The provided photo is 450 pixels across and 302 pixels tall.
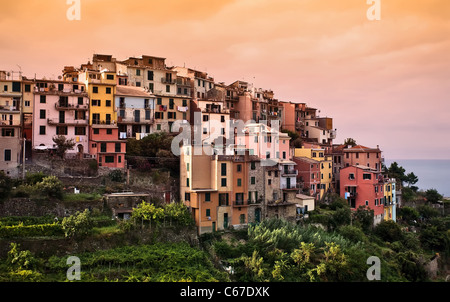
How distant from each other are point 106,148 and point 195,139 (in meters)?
10.9

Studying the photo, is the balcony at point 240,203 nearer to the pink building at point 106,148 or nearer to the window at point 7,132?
the pink building at point 106,148

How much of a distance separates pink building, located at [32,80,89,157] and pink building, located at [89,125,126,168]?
130 cm

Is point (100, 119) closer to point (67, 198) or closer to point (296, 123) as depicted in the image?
point (67, 198)

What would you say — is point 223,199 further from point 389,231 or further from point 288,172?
point 389,231

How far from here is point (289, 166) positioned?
142 feet

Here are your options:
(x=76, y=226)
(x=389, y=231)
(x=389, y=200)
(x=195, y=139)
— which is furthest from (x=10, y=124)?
(x=389, y=200)

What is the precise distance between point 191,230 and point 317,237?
10294mm

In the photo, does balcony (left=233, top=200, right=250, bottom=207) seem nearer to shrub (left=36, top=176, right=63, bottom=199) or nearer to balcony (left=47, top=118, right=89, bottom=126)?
shrub (left=36, top=176, right=63, bottom=199)

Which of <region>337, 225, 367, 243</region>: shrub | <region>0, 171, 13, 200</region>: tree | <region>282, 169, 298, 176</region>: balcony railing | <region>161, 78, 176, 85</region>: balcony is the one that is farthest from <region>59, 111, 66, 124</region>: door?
<region>337, 225, 367, 243</region>: shrub

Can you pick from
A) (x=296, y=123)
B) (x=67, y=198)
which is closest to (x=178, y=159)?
(x=67, y=198)

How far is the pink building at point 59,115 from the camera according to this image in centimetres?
4016

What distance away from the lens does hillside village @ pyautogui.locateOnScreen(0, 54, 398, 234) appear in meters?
36.8

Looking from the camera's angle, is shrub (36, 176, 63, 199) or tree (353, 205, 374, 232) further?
tree (353, 205, 374, 232)

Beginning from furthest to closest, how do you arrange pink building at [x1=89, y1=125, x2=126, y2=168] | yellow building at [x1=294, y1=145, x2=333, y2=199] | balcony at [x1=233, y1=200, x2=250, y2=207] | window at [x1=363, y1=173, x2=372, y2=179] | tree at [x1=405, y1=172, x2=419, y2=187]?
1. tree at [x1=405, y1=172, x2=419, y2=187]
2. yellow building at [x1=294, y1=145, x2=333, y2=199]
3. window at [x1=363, y1=173, x2=372, y2=179]
4. pink building at [x1=89, y1=125, x2=126, y2=168]
5. balcony at [x1=233, y1=200, x2=250, y2=207]
